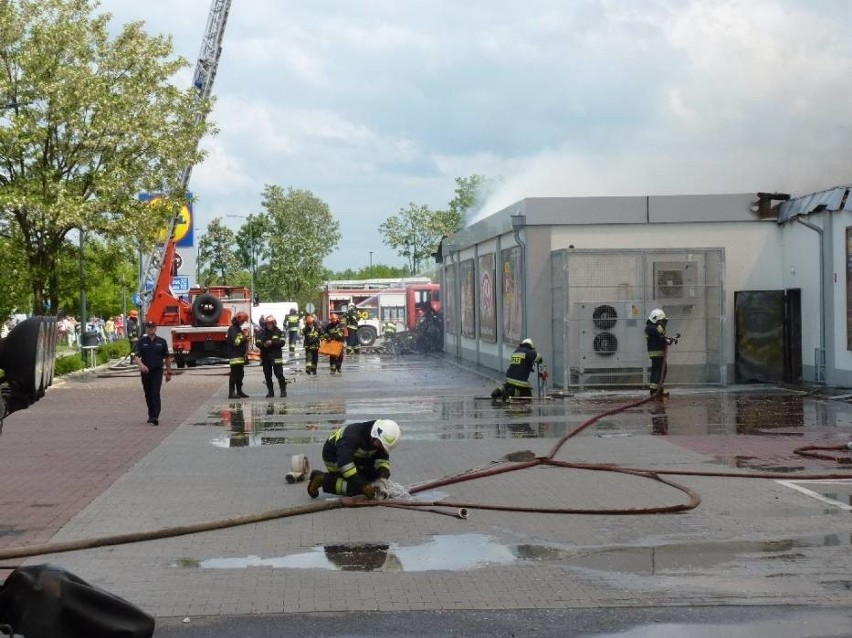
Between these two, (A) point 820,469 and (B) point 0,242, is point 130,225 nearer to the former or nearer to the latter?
(B) point 0,242

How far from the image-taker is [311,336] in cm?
2888

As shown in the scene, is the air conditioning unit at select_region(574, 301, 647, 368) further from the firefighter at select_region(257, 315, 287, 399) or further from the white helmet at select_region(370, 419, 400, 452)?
the white helmet at select_region(370, 419, 400, 452)

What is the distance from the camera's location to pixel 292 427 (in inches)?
674

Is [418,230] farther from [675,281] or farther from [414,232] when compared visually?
[675,281]

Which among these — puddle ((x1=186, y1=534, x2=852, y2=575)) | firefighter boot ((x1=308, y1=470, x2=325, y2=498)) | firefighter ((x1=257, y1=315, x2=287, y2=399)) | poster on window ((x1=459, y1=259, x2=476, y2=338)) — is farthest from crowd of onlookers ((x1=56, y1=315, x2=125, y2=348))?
puddle ((x1=186, y1=534, x2=852, y2=575))

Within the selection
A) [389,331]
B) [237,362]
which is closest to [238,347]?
[237,362]

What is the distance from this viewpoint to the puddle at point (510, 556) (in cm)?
803

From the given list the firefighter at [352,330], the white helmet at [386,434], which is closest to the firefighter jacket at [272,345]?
the white helmet at [386,434]

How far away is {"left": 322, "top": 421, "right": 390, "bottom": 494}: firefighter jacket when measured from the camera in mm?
10227

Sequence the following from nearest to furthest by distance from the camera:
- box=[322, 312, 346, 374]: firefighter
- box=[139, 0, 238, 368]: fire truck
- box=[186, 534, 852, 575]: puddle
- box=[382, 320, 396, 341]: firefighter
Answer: box=[186, 534, 852, 575]: puddle < box=[322, 312, 346, 374]: firefighter < box=[139, 0, 238, 368]: fire truck < box=[382, 320, 396, 341]: firefighter

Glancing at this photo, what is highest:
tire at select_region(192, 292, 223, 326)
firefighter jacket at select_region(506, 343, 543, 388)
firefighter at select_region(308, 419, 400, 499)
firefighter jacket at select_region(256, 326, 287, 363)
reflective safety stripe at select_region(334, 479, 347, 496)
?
tire at select_region(192, 292, 223, 326)

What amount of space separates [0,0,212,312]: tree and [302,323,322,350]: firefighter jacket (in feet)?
14.7

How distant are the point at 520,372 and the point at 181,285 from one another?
2002cm

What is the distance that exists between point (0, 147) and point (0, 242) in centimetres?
219
